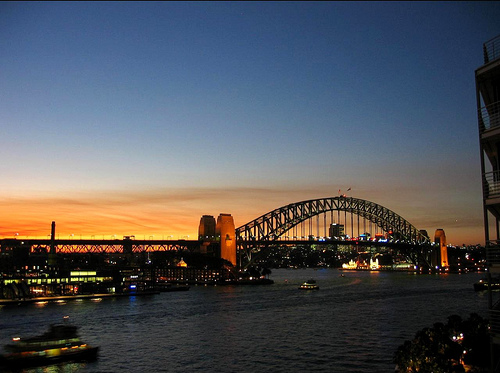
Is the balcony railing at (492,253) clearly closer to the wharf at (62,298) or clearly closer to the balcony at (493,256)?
the balcony at (493,256)

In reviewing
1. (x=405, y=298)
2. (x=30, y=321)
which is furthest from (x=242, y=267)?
(x=30, y=321)

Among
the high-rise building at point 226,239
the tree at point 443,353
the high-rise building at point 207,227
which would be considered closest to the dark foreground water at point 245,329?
the tree at point 443,353

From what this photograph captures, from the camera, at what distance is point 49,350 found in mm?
32562

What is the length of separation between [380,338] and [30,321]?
32411 millimetres

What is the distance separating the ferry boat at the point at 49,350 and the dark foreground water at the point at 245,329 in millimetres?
757

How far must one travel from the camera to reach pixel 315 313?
2199 inches

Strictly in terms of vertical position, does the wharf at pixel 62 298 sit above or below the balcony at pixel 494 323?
below

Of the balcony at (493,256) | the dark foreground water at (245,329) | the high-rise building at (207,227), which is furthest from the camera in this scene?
the high-rise building at (207,227)

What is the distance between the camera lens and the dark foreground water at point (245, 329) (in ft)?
104

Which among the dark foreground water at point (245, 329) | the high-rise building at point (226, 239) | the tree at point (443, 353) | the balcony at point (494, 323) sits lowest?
the dark foreground water at point (245, 329)

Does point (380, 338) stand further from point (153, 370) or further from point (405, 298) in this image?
point (405, 298)

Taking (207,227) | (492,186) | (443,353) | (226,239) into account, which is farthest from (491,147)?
(207,227)

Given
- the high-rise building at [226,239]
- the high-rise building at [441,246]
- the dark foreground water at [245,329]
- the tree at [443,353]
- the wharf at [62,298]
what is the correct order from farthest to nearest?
the high-rise building at [441,246] → the high-rise building at [226,239] → the wharf at [62,298] → the dark foreground water at [245,329] → the tree at [443,353]

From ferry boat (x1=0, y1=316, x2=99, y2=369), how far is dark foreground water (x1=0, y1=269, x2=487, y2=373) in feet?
2.48
